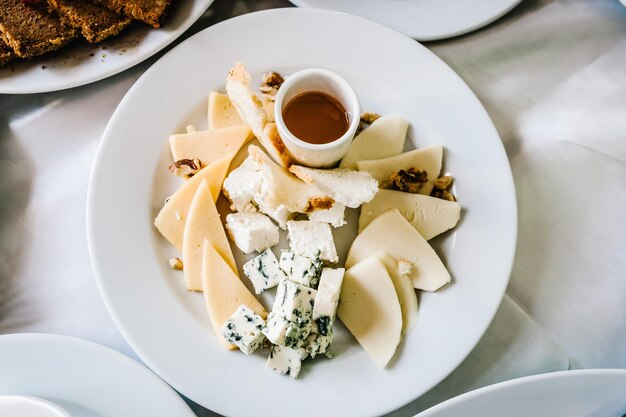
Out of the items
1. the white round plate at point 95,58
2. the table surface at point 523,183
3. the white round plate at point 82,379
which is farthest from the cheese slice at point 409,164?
the white round plate at point 82,379

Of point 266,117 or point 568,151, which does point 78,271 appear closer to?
point 266,117

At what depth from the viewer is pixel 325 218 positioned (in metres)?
1.18

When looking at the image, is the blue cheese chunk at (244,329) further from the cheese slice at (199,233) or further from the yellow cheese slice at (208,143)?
the yellow cheese slice at (208,143)

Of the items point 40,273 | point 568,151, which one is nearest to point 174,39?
point 40,273

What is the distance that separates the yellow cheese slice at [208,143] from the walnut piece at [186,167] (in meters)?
0.01

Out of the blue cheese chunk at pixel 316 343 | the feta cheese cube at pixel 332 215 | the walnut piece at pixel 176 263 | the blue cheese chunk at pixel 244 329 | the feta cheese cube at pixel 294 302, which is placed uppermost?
the feta cheese cube at pixel 332 215

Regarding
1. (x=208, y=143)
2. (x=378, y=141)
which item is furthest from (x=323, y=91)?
(x=208, y=143)

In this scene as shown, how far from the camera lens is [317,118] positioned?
120cm

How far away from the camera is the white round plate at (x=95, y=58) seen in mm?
1236

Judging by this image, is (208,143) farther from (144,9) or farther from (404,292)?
(404,292)

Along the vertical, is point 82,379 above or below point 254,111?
below

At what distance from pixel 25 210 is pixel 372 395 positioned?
0.93 meters

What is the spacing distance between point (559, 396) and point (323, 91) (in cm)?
81

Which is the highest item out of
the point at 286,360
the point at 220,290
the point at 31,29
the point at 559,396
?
the point at 31,29
